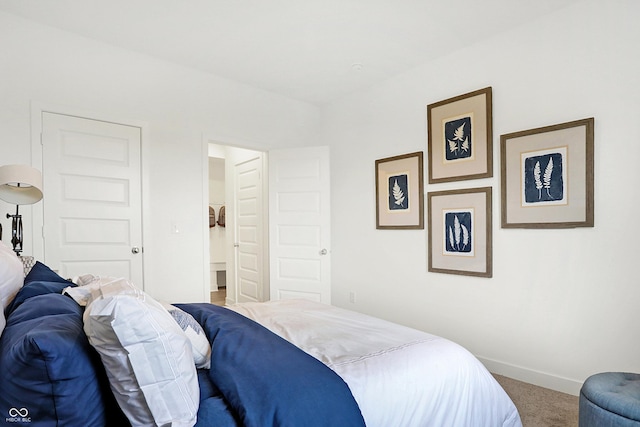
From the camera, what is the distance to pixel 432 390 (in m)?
1.41

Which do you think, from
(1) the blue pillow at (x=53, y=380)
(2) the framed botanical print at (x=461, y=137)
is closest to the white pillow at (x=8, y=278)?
(1) the blue pillow at (x=53, y=380)

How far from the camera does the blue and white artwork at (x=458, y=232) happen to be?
10.1 ft

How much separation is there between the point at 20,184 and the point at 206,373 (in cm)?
195

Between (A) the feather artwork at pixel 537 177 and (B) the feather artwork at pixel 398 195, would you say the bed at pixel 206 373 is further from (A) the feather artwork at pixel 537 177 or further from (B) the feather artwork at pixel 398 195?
(B) the feather artwork at pixel 398 195

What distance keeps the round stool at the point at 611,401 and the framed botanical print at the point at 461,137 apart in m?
1.66

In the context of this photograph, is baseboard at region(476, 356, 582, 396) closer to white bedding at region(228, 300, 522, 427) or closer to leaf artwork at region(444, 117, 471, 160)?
white bedding at region(228, 300, 522, 427)

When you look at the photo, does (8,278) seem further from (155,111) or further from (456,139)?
(456,139)

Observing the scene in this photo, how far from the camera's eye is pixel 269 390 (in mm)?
1077

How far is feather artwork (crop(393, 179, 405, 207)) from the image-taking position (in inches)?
143

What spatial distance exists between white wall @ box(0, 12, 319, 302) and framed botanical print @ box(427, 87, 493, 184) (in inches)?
73.9

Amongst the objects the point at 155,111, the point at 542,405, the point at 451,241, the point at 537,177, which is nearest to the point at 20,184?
the point at 155,111

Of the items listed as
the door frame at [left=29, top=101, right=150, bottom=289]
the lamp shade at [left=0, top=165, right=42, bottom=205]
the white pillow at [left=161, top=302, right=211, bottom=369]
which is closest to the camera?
the white pillow at [left=161, top=302, right=211, bottom=369]

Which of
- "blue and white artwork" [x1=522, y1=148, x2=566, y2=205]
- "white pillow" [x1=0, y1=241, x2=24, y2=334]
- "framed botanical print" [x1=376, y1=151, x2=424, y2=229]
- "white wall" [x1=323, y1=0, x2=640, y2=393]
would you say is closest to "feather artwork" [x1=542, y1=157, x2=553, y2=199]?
"blue and white artwork" [x1=522, y1=148, x2=566, y2=205]

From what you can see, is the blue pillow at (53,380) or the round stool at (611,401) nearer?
the blue pillow at (53,380)
